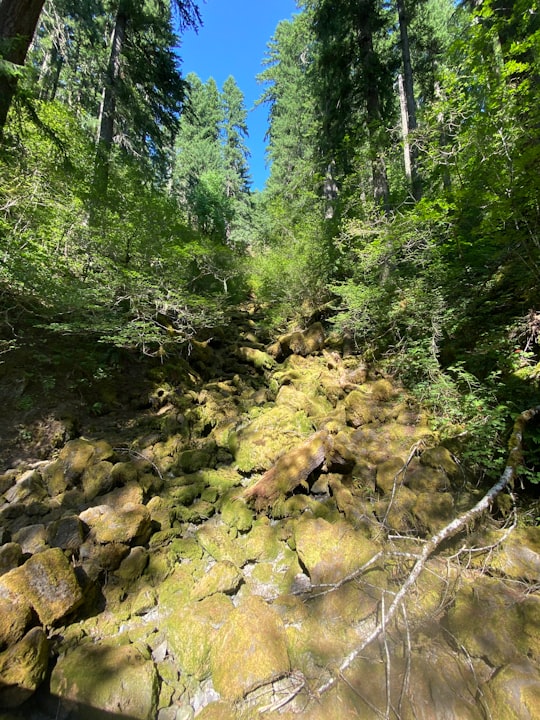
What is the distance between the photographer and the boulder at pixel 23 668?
244 centimetres

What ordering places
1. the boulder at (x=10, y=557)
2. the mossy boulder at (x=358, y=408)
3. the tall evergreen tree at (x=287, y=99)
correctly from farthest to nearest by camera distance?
the tall evergreen tree at (x=287, y=99)
the mossy boulder at (x=358, y=408)
the boulder at (x=10, y=557)

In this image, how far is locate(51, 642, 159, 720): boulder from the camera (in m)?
2.47

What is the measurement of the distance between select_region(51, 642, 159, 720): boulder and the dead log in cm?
216

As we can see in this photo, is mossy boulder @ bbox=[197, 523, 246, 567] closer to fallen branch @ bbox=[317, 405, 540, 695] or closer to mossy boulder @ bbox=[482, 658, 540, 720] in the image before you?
fallen branch @ bbox=[317, 405, 540, 695]

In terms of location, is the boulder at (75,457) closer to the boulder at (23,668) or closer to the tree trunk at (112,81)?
the boulder at (23,668)

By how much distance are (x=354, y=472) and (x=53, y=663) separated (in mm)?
3715

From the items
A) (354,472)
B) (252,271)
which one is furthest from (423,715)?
(252,271)

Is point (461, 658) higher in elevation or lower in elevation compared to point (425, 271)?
lower

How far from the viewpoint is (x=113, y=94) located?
9.48 m

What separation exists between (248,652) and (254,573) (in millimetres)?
994

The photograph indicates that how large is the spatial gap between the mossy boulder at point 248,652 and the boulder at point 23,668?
1346mm

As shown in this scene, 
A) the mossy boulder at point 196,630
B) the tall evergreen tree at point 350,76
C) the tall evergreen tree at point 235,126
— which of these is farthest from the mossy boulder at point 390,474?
the tall evergreen tree at point 235,126

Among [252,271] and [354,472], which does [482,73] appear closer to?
[354,472]

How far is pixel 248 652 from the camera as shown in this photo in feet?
8.90
